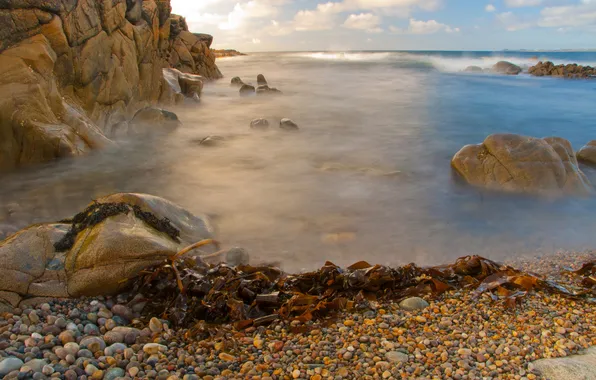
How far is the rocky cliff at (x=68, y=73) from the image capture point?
24.0 ft

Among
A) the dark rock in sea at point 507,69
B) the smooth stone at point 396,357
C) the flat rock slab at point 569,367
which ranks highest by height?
the dark rock in sea at point 507,69

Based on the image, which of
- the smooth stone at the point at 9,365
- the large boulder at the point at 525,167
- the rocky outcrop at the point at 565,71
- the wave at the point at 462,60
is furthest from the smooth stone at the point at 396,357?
the wave at the point at 462,60

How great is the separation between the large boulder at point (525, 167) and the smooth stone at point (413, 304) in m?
4.34

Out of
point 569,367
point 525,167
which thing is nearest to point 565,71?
point 525,167

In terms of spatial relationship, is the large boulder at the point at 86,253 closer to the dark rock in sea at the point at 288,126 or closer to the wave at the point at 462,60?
the dark rock in sea at the point at 288,126

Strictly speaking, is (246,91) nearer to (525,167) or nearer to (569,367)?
(525,167)

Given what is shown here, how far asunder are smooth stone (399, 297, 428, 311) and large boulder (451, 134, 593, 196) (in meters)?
4.34

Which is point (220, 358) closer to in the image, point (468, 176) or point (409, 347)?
point (409, 347)

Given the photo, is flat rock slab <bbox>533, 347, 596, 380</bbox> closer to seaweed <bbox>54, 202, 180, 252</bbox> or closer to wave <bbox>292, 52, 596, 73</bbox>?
seaweed <bbox>54, 202, 180, 252</bbox>

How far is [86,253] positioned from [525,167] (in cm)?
655

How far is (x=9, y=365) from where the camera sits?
2383 mm

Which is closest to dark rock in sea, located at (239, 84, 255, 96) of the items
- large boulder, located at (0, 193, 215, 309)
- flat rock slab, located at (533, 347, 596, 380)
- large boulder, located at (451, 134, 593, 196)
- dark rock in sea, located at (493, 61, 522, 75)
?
large boulder, located at (451, 134, 593, 196)

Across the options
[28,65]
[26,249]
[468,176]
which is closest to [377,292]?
[26,249]

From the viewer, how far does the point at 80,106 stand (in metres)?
9.46
